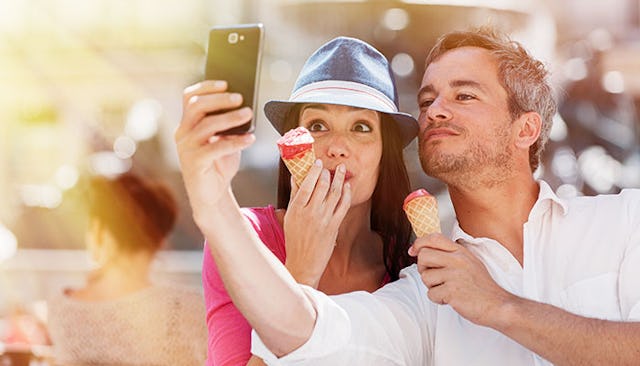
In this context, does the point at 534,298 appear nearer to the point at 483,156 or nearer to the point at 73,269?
the point at 483,156

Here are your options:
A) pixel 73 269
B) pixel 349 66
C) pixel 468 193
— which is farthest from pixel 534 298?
pixel 73 269

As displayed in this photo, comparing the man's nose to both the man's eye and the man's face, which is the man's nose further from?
the man's eye

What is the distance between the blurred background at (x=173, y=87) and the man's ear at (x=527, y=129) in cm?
66

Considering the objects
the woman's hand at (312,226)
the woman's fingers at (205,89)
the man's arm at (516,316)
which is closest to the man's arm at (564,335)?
the man's arm at (516,316)

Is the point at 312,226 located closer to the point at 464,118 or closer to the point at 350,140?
the point at 350,140

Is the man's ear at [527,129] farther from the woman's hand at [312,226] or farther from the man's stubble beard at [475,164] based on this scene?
the woman's hand at [312,226]

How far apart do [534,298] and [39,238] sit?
29.9ft

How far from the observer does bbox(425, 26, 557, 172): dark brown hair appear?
11.5 ft

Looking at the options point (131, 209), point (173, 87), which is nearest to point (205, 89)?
point (131, 209)

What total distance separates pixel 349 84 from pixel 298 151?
0.51 metres

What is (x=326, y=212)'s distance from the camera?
112 inches

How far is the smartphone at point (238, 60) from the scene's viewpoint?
7.12ft

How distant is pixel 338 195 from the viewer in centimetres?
291

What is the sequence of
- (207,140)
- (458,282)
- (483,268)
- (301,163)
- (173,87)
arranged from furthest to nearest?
(173,87)
(301,163)
(483,268)
(458,282)
(207,140)
